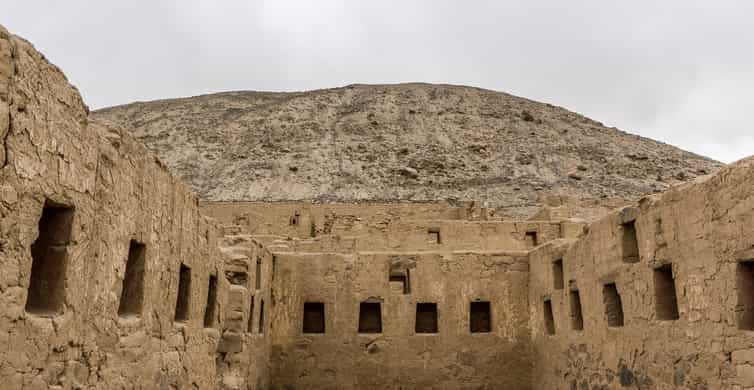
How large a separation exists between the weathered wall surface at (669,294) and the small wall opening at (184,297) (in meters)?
6.10

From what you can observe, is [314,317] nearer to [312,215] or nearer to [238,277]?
[238,277]

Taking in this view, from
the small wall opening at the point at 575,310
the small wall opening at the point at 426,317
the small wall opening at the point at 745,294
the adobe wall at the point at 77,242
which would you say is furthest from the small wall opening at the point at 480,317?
the adobe wall at the point at 77,242

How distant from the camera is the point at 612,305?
10.5 meters

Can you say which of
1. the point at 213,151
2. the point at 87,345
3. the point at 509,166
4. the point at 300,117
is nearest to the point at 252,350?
the point at 87,345

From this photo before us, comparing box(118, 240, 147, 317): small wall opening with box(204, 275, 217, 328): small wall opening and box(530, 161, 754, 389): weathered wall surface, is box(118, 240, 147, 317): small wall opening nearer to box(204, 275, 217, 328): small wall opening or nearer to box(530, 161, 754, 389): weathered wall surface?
box(204, 275, 217, 328): small wall opening

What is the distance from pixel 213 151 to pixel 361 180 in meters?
16.0

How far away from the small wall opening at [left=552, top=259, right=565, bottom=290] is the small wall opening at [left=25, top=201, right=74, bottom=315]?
32.8ft

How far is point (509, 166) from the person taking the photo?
55.7m

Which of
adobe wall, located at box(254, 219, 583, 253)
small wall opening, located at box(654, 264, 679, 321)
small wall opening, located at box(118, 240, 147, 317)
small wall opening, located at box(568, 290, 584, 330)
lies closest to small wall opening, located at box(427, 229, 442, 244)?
adobe wall, located at box(254, 219, 583, 253)

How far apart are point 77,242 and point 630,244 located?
7.73 m

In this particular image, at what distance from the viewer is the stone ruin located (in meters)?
4.65

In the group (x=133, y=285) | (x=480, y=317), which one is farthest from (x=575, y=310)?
(x=133, y=285)

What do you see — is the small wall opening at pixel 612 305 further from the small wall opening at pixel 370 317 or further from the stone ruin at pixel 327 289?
the small wall opening at pixel 370 317

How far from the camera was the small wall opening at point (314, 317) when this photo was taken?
47.5 ft
